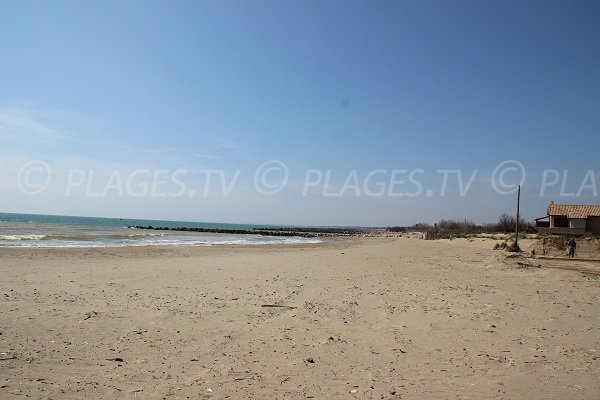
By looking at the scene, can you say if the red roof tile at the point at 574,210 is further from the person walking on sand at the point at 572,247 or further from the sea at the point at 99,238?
the sea at the point at 99,238

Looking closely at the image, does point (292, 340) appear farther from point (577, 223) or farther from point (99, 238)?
point (577, 223)

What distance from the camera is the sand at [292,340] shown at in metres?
4.70

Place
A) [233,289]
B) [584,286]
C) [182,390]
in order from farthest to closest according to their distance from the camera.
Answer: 1. [584,286]
2. [233,289]
3. [182,390]

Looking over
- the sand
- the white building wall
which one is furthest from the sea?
the white building wall

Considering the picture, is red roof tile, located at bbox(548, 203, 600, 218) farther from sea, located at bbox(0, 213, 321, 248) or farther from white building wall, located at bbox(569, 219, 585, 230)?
sea, located at bbox(0, 213, 321, 248)

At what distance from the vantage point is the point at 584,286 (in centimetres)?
1295

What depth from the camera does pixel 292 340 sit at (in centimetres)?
654

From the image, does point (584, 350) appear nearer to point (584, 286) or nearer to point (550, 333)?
point (550, 333)

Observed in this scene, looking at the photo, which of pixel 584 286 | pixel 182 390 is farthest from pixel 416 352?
pixel 584 286

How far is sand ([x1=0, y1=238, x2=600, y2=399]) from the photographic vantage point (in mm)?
4703

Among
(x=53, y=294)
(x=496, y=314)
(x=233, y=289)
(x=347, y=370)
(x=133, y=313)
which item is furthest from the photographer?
(x=233, y=289)

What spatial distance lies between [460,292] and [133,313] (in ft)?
27.7

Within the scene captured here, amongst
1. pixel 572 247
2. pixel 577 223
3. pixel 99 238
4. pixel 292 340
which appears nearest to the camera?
pixel 292 340

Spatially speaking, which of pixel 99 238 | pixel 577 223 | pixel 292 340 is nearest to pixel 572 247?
pixel 577 223
